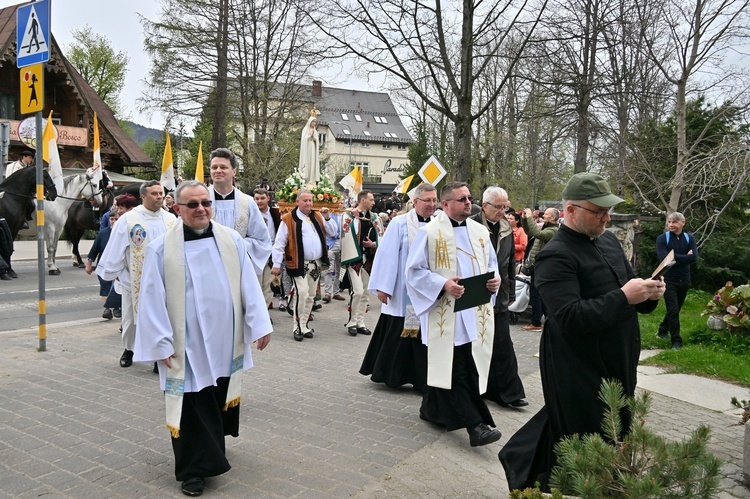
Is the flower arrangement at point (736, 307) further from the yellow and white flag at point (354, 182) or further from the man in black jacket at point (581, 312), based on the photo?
the yellow and white flag at point (354, 182)

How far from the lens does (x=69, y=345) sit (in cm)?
823

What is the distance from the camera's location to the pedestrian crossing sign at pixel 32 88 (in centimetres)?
731

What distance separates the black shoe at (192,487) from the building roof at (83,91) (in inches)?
1138

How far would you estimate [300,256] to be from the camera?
9.19 m

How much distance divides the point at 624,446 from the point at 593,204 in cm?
128

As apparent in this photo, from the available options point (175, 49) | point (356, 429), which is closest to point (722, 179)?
point (356, 429)

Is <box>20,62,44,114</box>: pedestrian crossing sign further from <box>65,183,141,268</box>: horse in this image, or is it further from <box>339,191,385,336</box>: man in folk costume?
<box>65,183,141,268</box>: horse

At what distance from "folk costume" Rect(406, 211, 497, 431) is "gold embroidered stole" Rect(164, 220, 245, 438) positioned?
156cm

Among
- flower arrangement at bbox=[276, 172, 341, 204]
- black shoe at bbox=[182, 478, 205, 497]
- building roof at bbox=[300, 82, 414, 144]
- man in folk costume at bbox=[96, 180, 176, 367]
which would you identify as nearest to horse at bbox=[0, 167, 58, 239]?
flower arrangement at bbox=[276, 172, 341, 204]

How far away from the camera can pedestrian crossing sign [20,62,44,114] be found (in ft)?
24.0

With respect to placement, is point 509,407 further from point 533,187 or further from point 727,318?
point 533,187

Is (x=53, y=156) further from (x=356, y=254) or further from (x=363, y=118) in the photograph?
(x=363, y=118)

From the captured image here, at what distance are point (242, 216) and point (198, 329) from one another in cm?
268

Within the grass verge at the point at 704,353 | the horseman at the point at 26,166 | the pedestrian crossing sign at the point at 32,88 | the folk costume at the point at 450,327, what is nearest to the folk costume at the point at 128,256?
the pedestrian crossing sign at the point at 32,88
